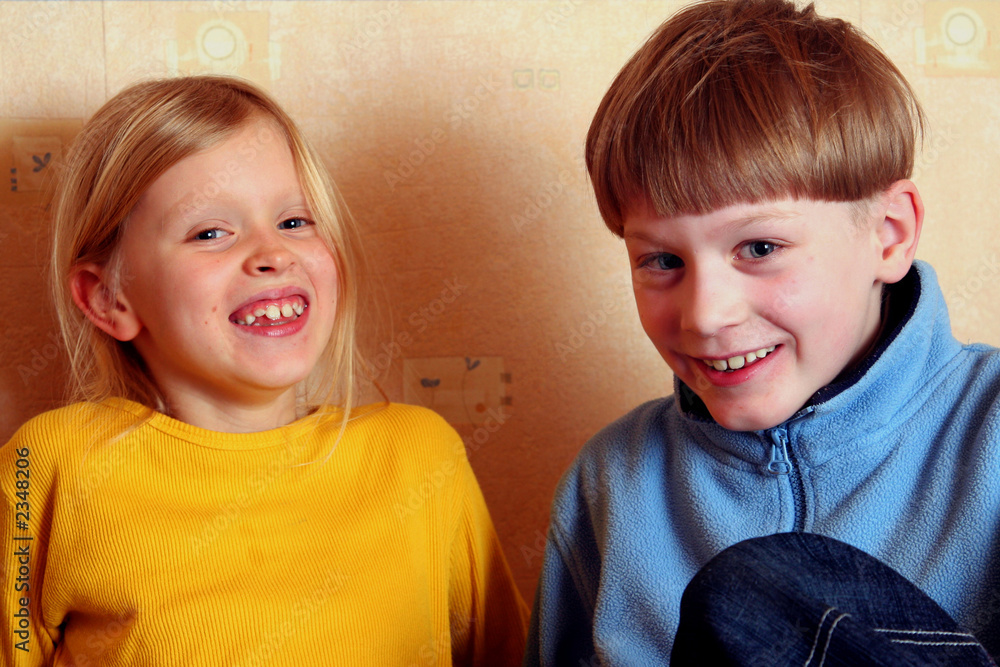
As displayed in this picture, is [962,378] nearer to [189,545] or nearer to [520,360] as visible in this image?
[520,360]

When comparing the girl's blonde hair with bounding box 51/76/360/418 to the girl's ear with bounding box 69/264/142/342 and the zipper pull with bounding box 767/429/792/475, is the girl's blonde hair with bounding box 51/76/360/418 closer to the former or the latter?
the girl's ear with bounding box 69/264/142/342

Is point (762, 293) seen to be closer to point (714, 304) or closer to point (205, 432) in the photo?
point (714, 304)

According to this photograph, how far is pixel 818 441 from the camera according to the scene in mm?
803

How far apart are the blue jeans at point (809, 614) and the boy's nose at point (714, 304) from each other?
20 cm

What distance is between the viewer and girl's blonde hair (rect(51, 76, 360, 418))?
949 millimetres

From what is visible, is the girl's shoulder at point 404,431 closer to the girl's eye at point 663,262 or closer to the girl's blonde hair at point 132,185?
the girl's blonde hair at point 132,185

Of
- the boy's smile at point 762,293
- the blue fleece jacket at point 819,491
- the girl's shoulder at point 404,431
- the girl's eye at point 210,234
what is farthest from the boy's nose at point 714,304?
the girl's eye at point 210,234

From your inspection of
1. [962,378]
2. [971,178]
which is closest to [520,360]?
[962,378]

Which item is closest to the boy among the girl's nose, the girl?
the girl

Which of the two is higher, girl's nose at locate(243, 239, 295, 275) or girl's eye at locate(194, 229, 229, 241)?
girl's eye at locate(194, 229, 229, 241)

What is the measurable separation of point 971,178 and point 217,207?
3.32ft

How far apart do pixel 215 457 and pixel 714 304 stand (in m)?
0.57

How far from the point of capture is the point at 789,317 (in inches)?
30.0

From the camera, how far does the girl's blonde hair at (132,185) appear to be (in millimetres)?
949
